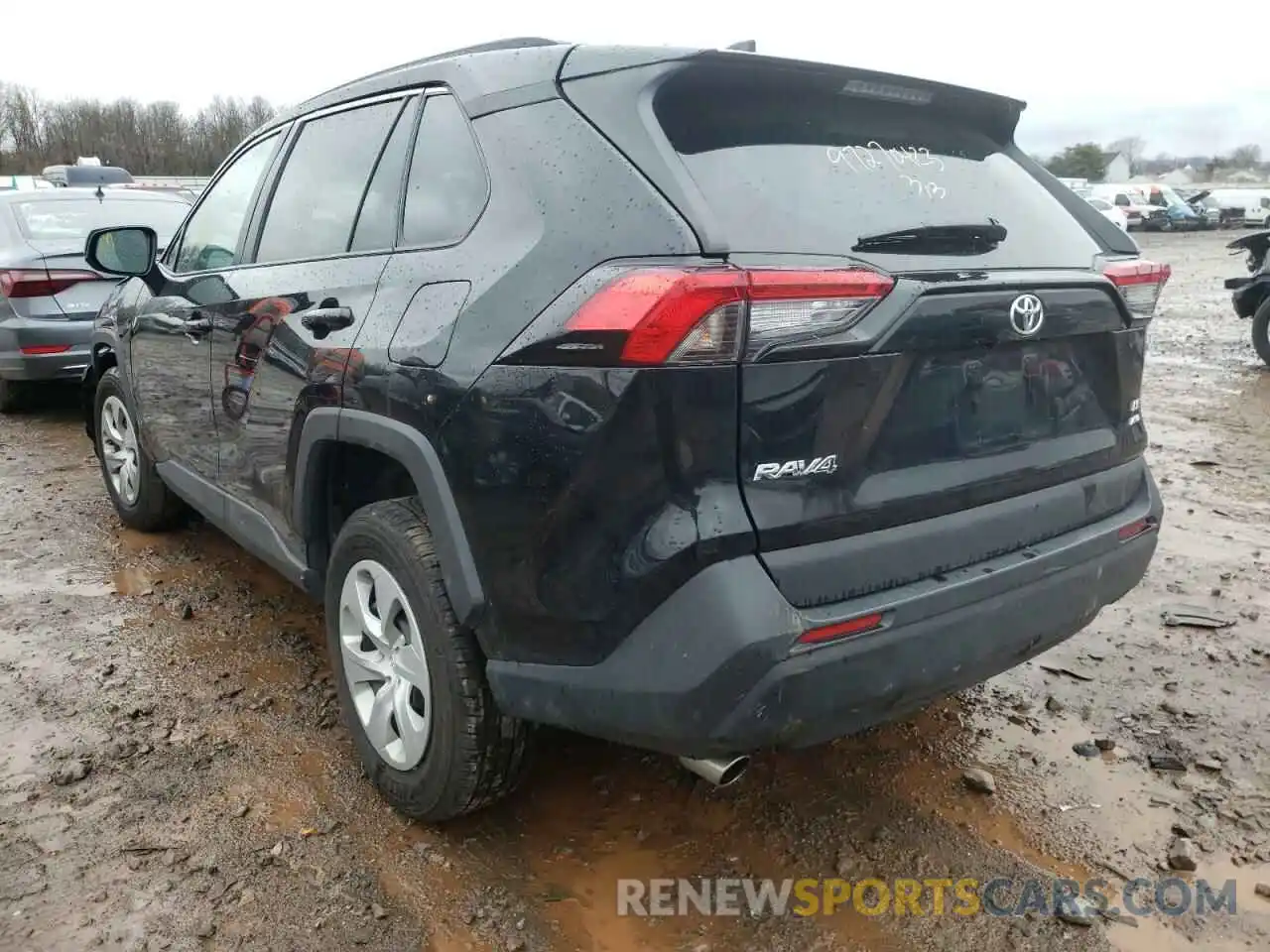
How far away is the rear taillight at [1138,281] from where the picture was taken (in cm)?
240

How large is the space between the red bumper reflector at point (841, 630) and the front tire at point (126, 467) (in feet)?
11.7

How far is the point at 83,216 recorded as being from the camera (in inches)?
282

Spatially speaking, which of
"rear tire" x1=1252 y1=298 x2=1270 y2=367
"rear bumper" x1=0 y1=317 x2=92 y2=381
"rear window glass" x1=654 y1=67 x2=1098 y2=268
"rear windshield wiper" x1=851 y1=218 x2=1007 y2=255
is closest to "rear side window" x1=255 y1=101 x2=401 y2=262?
"rear window glass" x1=654 y1=67 x2=1098 y2=268

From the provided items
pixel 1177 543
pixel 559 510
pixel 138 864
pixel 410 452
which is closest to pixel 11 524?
pixel 138 864

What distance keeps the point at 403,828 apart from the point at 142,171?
181 ft

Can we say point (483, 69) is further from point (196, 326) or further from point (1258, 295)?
point (1258, 295)

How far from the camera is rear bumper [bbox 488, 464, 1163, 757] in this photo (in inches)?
70.5

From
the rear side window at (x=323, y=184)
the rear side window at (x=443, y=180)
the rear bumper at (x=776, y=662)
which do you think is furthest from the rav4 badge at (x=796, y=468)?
the rear side window at (x=323, y=184)

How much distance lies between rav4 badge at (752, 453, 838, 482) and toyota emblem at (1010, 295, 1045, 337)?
0.56 m

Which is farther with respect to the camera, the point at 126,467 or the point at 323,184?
the point at 126,467

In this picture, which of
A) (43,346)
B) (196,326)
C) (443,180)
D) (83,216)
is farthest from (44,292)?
(443,180)

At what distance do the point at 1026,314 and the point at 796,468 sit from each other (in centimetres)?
69

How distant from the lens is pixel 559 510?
1.90m

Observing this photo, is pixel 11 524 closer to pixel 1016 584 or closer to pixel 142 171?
pixel 1016 584
